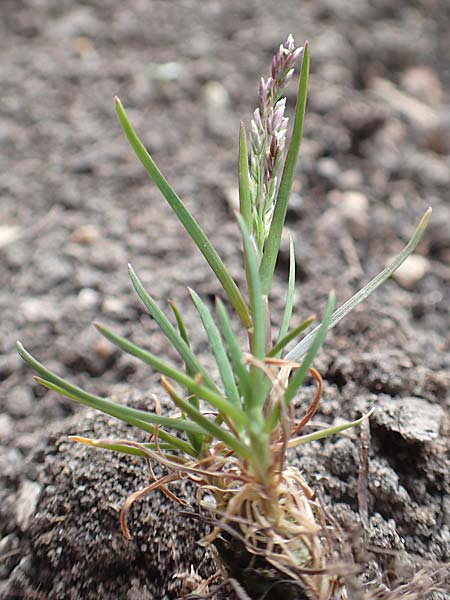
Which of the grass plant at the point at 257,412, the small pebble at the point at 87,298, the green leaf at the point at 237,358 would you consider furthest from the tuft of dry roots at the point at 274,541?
the small pebble at the point at 87,298

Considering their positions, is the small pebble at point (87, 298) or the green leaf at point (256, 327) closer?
the green leaf at point (256, 327)

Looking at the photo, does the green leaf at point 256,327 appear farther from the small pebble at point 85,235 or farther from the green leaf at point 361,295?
the small pebble at point 85,235

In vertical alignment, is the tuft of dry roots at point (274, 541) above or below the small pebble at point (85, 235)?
above

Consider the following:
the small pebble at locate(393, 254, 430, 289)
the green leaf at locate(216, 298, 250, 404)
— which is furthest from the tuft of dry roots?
the small pebble at locate(393, 254, 430, 289)

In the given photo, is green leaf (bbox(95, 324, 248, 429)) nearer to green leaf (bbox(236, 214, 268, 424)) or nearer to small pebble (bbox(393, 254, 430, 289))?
green leaf (bbox(236, 214, 268, 424))

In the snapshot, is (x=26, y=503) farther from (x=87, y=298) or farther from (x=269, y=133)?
(x=269, y=133)

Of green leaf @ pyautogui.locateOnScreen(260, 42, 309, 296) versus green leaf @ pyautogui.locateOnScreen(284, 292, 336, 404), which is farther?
green leaf @ pyautogui.locateOnScreen(260, 42, 309, 296)

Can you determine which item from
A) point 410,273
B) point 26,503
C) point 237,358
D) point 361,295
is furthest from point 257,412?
point 410,273

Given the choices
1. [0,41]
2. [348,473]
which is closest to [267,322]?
[348,473]
